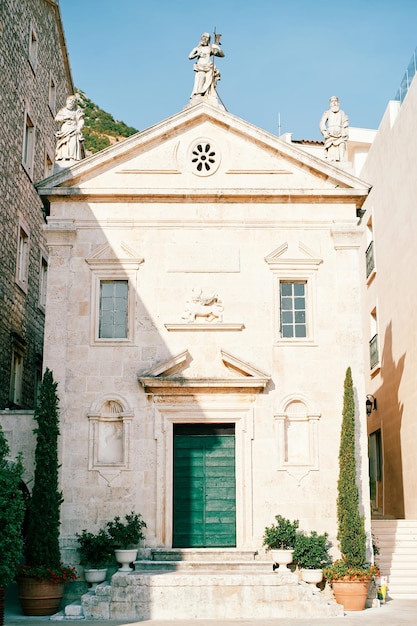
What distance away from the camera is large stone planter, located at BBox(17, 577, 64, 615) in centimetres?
1650

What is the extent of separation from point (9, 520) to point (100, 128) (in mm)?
44528

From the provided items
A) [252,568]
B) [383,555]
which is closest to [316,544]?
[252,568]

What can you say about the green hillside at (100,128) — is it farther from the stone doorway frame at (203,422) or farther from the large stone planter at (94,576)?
the large stone planter at (94,576)

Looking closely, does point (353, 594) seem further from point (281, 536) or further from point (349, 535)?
point (281, 536)

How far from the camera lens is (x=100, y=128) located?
5647 cm

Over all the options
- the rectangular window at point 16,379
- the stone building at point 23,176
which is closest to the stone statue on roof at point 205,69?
the stone building at point 23,176

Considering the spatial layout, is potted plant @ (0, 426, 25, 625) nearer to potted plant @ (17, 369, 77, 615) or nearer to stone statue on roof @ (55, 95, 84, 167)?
potted plant @ (17, 369, 77, 615)

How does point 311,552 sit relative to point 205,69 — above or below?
below

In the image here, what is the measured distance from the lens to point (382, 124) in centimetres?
2791

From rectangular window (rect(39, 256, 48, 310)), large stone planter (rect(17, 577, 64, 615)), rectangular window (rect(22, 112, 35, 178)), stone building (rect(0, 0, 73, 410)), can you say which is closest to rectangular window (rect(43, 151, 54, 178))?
stone building (rect(0, 0, 73, 410))

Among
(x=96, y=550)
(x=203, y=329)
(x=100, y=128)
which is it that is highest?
(x=100, y=128)

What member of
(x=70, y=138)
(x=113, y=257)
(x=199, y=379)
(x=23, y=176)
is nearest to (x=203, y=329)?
(x=199, y=379)

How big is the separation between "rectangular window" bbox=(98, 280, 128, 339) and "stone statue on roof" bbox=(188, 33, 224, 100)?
4702 mm

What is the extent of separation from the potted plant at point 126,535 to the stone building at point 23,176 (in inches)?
205
